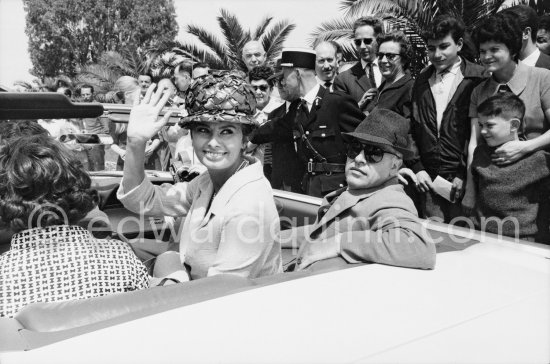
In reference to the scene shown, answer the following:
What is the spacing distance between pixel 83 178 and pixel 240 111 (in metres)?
0.61

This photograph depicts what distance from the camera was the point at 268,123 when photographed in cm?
449

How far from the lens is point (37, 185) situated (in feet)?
5.82

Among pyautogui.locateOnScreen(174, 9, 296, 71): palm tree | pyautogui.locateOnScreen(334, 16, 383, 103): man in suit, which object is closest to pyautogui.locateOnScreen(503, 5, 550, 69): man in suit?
pyautogui.locateOnScreen(334, 16, 383, 103): man in suit

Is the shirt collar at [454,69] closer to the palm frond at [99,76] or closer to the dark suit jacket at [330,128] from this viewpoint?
the dark suit jacket at [330,128]

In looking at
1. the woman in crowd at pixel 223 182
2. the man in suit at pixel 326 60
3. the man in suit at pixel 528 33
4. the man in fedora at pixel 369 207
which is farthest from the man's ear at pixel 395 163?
the man in suit at pixel 326 60

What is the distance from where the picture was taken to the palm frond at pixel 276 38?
18.3m

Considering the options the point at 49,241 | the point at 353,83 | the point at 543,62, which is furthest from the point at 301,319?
the point at 353,83

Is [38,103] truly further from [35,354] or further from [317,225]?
[317,225]

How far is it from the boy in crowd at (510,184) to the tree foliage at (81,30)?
34907mm

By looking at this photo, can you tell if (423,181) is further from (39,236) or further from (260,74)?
(39,236)

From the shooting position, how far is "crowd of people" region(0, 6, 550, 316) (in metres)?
1.81

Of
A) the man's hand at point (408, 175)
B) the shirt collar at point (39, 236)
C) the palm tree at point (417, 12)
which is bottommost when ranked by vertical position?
the man's hand at point (408, 175)

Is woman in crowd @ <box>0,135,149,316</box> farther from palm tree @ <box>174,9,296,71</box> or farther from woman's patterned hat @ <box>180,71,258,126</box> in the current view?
palm tree @ <box>174,9,296,71</box>

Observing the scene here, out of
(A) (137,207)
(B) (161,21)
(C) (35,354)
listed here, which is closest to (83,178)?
(A) (137,207)
